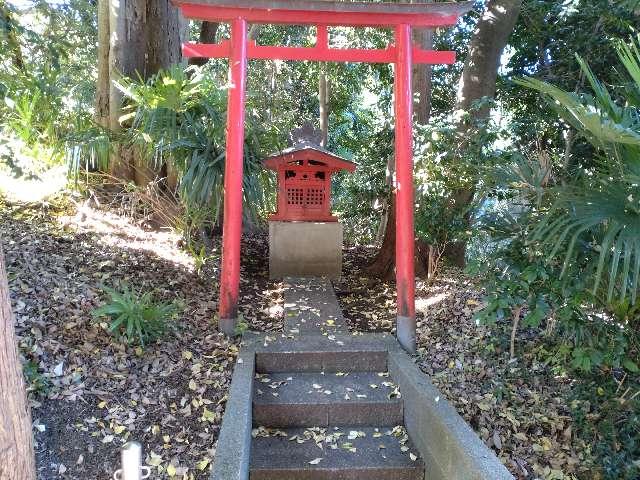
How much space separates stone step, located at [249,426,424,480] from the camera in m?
3.07

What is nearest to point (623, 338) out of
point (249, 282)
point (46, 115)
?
point (249, 282)

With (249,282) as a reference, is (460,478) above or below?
below

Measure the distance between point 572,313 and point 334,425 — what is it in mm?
1776

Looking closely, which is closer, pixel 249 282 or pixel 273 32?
A: pixel 249 282

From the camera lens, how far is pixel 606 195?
98.7 inches

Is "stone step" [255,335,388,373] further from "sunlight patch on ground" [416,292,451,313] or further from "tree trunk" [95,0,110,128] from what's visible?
"tree trunk" [95,0,110,128]

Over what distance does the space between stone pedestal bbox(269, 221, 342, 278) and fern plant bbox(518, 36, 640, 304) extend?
3.74 m

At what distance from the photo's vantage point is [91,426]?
117 inches

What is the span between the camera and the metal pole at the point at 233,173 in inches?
172

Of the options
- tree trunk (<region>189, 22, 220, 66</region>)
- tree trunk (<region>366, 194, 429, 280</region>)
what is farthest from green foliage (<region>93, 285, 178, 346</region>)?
tree trunk (<region>189, 22, 220, 66</region>)

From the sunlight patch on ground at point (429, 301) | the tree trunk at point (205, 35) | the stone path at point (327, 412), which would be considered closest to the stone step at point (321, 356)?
the stone path at point (327, 412)

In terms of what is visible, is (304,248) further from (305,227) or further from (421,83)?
(421,83)

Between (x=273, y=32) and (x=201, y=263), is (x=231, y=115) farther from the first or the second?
(x=273, y=32)

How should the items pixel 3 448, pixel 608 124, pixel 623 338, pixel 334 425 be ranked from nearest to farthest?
pixel 3 448 < pixel 608 124 < pixel 623 338 < pixel 334 425
